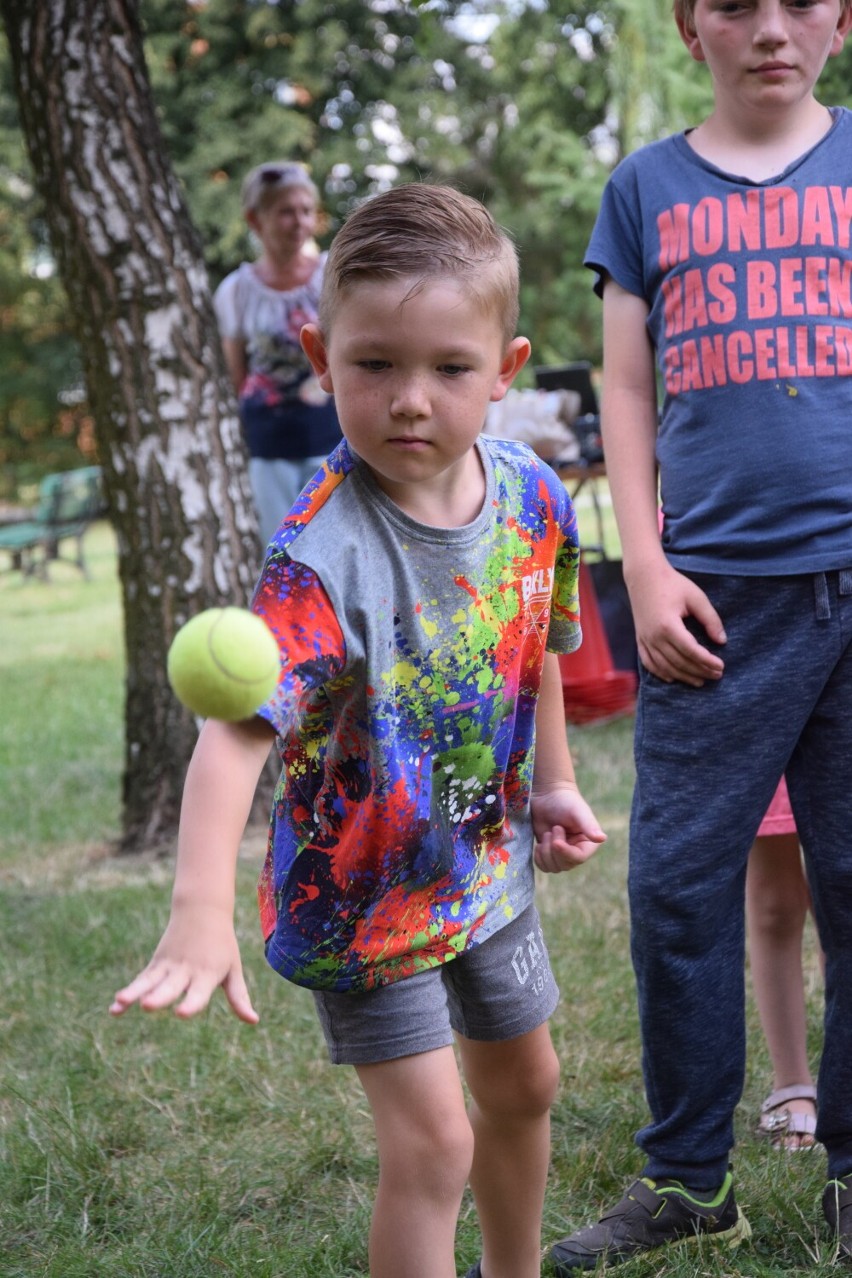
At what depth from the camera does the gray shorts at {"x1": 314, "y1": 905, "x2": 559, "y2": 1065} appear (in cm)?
169

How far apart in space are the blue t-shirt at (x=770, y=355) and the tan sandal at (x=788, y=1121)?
1089mm

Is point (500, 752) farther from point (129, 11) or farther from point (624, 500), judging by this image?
point (129, 11)

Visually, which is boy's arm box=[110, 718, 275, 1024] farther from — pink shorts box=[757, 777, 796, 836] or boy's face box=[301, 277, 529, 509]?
pink shorts box=[757, 777, 796, 836]

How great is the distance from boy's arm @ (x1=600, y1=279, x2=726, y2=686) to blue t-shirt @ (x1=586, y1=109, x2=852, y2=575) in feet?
0.25

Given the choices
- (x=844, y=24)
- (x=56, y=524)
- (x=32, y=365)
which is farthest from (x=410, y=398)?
(x=32, y=365)

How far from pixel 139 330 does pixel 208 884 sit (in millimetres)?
3403

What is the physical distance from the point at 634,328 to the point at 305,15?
23.8 m

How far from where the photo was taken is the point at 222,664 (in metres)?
1.27

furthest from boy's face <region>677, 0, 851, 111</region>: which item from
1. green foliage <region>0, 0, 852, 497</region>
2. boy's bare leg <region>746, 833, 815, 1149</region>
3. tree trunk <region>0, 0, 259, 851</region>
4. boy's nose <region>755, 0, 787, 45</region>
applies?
green foliage <region>0, 0, 852, 497</region>

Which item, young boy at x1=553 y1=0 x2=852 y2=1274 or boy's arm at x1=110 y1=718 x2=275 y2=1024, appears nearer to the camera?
boy's arm at x1=110 y1=718 x2=275 y2=1024

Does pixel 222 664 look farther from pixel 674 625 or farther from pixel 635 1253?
pixel 635 1253

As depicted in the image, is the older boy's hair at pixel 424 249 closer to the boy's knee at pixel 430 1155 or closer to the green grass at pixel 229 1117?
the boy's knee at pixel 430 1155

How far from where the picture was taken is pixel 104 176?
4.38m

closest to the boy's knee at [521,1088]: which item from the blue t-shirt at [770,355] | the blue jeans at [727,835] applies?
the blue jeans at [727,835]
